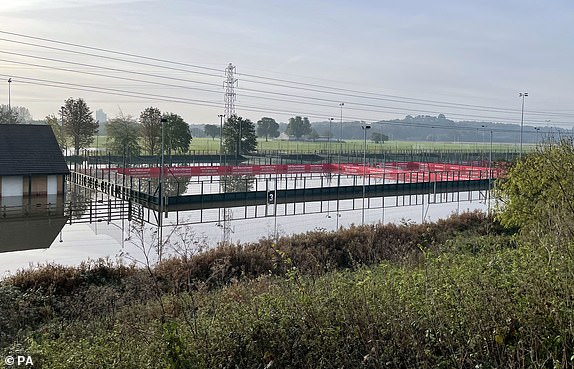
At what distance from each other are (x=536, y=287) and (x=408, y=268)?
2485 millimetres

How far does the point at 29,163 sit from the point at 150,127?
2086 cm

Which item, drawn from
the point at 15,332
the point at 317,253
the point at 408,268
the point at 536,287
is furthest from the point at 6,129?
the point at 536,287

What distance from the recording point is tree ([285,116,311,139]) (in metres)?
108

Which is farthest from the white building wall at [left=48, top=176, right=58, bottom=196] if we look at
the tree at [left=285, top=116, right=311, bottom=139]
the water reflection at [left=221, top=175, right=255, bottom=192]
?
the tree at [left=285, top=116, right=311, bottom=139]

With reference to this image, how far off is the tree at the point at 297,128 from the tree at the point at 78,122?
6505 cm

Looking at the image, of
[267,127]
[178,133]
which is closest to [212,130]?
[267,127]

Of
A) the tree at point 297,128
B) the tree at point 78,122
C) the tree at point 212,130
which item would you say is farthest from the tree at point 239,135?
the tree at point 297,128

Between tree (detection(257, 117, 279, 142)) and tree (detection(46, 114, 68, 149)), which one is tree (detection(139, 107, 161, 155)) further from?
tree (detection(257, 117, 279, 142))

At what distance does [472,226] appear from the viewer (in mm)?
18797

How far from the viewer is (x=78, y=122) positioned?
144 feet

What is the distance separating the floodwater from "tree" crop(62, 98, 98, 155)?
84.4 ft

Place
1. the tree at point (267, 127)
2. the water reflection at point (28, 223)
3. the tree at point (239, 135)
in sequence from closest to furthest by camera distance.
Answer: the water reflection at point (28, 223)
the tree at point (239, 135)
the tree at point (267, 127)

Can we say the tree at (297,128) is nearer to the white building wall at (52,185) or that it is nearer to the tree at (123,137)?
the tree at (123,137)

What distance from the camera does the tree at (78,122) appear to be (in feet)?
144
